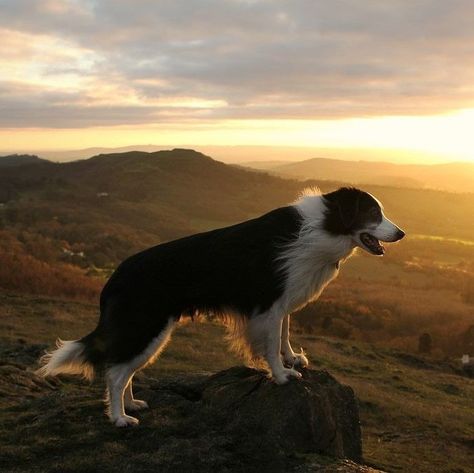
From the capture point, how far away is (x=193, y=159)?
149250mm

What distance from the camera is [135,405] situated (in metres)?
7.92

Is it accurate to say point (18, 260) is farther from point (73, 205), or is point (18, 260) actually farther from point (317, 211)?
point (73, 205)

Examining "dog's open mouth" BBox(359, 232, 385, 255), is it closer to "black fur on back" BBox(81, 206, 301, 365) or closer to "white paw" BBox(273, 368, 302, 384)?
"black fur on back" BBox(81, 206, 301, 365)

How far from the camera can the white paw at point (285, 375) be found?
7.59 metres

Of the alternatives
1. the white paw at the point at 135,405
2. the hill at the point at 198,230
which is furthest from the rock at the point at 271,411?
the hill at the point at 198,230

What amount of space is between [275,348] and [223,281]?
42.4 inches

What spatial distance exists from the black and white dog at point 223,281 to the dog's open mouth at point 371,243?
1cm

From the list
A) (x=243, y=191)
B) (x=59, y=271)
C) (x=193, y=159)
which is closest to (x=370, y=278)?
(x=59, y=271)

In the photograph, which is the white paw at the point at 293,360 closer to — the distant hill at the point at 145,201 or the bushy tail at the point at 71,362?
the bushy tail at the point at 71,362

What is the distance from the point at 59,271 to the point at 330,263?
27.9 meters

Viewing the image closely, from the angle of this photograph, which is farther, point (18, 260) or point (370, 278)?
point (370, 278)

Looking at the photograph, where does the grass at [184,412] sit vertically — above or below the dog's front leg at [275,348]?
below

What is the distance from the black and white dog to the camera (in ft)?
23.0

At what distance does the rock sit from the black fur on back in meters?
1.22
